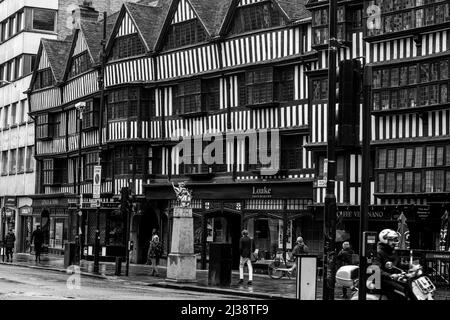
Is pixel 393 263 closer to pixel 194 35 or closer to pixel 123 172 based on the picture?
pixel 194 35

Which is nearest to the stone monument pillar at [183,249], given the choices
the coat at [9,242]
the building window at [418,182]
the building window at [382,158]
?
the building window at [382,158]

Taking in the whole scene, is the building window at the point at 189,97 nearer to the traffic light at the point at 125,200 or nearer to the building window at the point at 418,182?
the traffic light at the point at 125,200

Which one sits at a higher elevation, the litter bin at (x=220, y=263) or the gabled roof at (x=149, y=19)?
the gabled roof at (x=149, y=19)

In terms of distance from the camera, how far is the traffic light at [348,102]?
579 inches

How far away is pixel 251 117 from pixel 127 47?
32.1ft

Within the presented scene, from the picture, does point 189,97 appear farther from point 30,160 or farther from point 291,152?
point 30,160

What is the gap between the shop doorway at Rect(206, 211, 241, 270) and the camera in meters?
37.1

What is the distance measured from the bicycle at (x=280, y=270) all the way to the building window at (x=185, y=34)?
1126 centimetres

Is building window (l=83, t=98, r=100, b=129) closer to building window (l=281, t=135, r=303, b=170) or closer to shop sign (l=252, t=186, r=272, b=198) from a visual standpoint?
shop sign (l=252, t=186, r=272, b=198)

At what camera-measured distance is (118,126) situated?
138 ft

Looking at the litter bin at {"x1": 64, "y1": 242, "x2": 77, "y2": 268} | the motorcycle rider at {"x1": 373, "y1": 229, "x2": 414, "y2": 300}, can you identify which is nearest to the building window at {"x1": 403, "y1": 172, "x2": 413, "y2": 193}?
the litter bin at {"x1": 64, "y1": 242, "x2": 77, "y2": 268}

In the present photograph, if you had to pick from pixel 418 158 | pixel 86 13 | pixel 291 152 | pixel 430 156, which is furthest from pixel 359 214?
pixel 86 13
